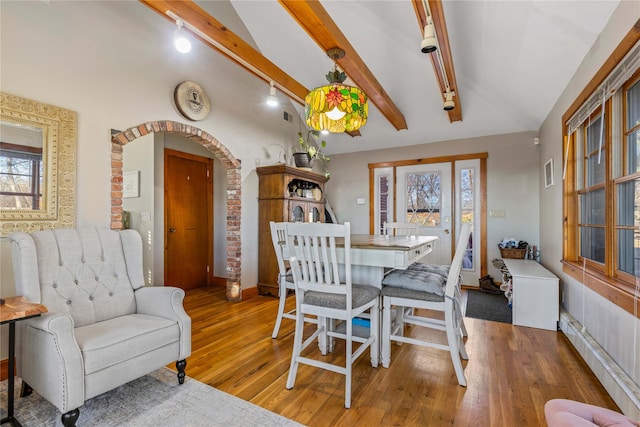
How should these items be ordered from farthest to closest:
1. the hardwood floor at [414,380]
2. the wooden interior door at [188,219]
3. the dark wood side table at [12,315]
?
the wooden interior door at [188,219]
the hardwood floor at [414,380]
the dark wood side table at [12,315]

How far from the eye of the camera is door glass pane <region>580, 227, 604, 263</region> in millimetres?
2318

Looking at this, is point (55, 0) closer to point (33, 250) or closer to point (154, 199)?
point (33, 250)

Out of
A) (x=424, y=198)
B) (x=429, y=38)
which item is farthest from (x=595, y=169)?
(x=424, y=198)

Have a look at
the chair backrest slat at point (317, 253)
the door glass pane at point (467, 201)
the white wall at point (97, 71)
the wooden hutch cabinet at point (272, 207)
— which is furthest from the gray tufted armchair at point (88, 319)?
the door glass pane at point (467, 201)

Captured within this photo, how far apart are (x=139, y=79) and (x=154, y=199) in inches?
67.1

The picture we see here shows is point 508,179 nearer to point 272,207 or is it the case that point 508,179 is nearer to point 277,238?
point 272,207

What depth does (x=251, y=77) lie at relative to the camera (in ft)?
13.7

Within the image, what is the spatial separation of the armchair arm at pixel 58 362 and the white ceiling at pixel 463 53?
11.6 ft

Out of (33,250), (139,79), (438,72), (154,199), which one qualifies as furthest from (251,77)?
(33,250)

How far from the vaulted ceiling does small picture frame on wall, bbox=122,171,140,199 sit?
2173 millimetres

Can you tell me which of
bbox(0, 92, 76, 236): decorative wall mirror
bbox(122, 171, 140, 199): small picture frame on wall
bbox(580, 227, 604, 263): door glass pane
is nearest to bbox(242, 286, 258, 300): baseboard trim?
bbox(122, 171, 140, 199): small picture frame on wall

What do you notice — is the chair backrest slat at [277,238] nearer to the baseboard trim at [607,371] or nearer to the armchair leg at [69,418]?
the armchair leg at [69,418]

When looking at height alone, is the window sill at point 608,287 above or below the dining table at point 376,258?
below

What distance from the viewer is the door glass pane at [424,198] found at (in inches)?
196
